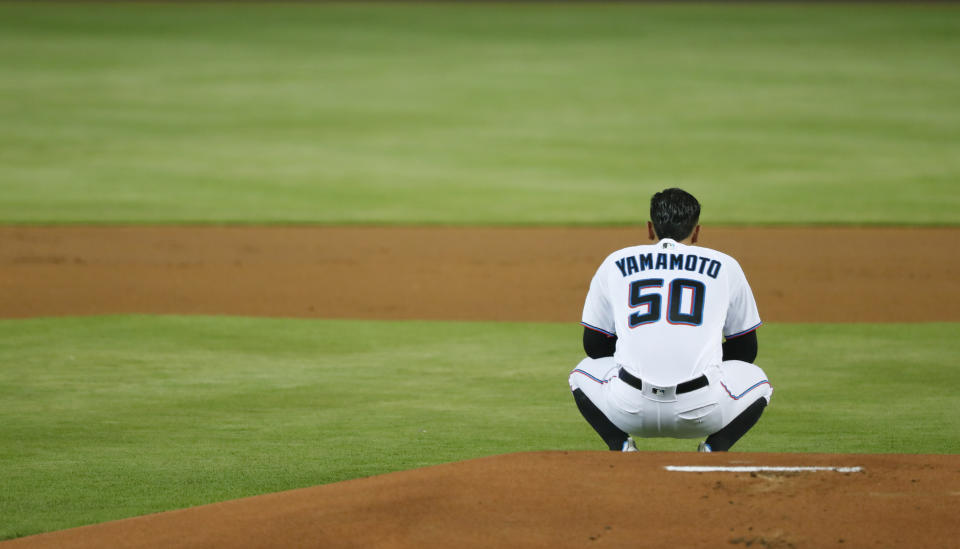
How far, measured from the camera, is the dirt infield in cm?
412

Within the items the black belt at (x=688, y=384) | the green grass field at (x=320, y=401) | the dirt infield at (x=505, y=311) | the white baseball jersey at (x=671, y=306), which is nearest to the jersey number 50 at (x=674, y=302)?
the white baseball jersey at (x=671, y=306)

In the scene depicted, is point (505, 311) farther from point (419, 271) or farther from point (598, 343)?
point (598, 343)

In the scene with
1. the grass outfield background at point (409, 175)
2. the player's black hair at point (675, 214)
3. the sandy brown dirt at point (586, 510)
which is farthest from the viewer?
the grass outfield background at point (409, 175)

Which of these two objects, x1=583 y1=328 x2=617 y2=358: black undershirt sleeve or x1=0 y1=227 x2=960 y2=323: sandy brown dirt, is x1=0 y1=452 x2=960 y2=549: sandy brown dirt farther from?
x1=0 y1=227 x2=960 y2=323: sandy brown dirt

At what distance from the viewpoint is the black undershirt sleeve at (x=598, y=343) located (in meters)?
5.21

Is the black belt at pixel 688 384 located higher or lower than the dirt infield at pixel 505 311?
higher

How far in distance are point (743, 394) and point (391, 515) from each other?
1.61m

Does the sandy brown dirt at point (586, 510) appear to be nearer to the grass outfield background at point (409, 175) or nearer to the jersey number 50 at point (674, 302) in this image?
the jersey number 50 at point (674, 302)

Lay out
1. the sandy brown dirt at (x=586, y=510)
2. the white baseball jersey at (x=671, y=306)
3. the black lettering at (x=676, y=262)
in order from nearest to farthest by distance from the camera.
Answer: the sandy brown dirt at (x=586, y=510) → the white baseball jersey at (x=671, y=306) → the black lettering at (x=676, y=262)

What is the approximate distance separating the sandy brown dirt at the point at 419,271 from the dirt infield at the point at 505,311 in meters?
0.04

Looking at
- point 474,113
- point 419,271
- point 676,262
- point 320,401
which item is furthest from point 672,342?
point 474,113

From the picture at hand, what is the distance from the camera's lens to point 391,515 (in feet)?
13.9

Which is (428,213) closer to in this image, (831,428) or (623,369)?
(831,428)

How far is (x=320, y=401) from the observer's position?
7066mm
